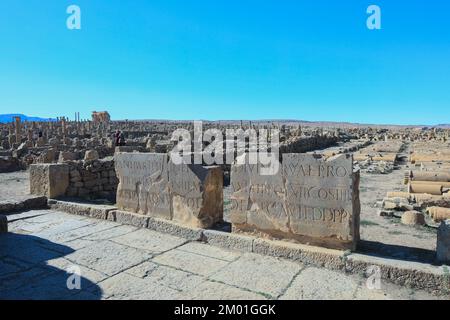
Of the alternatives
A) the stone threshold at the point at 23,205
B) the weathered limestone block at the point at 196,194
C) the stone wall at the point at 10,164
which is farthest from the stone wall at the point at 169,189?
the stone wall at the point at 10,164

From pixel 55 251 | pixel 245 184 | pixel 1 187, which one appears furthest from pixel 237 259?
pixel 1 187

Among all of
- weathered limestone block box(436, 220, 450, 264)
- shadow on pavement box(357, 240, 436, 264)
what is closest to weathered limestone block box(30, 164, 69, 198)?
shadow on pavement box(357, 240, 436, 264)

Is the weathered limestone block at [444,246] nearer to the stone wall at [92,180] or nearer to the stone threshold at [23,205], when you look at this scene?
the stone wall at [92,180]

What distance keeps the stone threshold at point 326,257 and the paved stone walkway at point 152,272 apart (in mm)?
104

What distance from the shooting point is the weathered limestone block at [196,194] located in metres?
5.34

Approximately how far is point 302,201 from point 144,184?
283 centimetres

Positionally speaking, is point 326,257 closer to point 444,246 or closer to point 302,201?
point 302,201

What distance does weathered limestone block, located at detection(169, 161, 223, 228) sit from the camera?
534 cm

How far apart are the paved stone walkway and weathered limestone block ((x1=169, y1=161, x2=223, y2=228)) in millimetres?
403

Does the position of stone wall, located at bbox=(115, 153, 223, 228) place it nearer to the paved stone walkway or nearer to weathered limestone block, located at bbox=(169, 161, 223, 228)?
weathered limestone block, located at bbox=(169, 161, 223, 228)

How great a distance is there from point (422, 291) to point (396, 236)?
218 centimetres

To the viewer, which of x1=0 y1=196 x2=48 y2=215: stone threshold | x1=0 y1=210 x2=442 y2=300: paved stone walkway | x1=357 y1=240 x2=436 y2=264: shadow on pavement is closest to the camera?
x1=0 y1=210 x2=442 y2=300: paved stone walkway

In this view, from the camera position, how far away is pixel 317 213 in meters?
4.36
